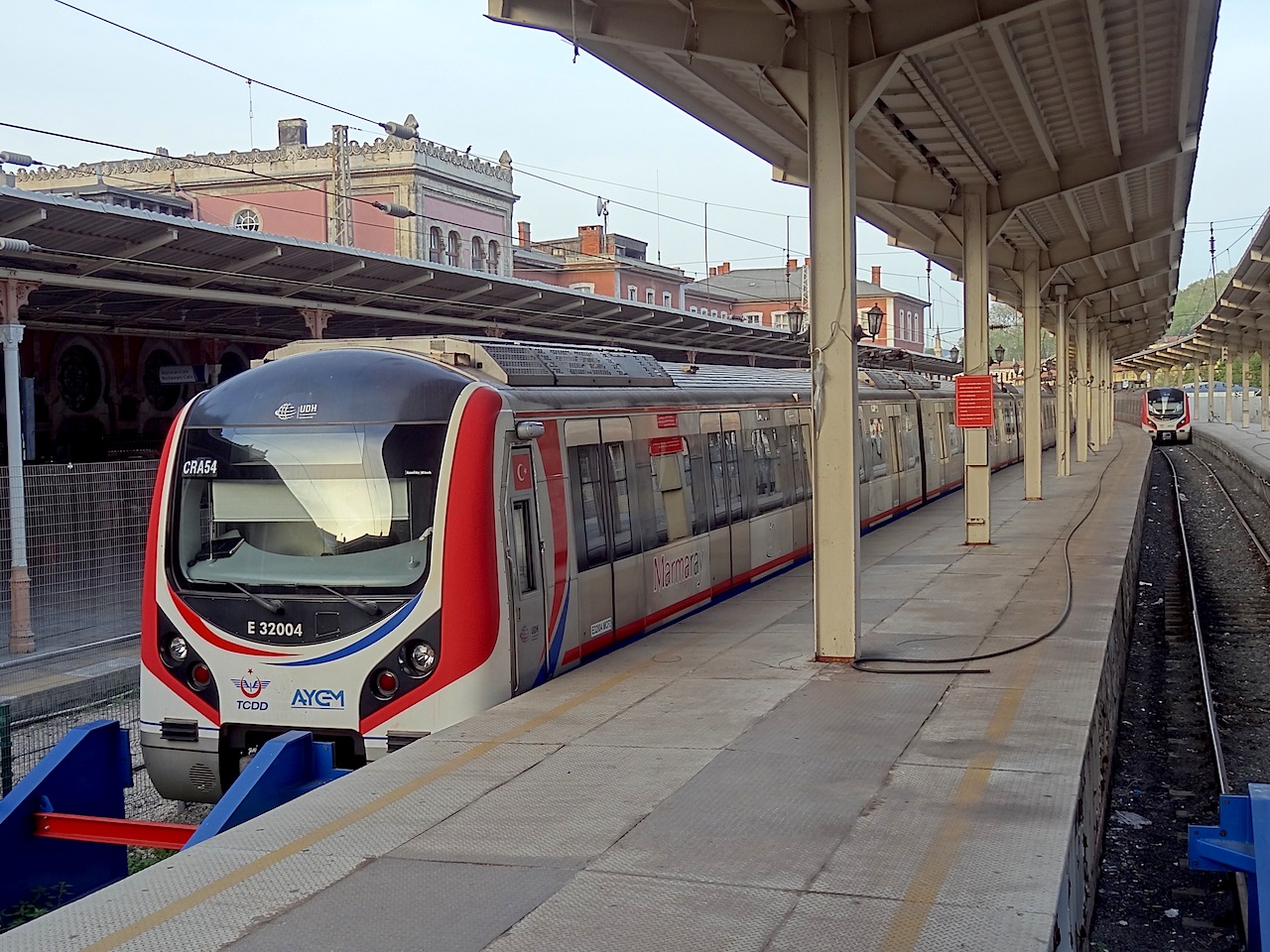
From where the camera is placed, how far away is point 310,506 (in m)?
7.73

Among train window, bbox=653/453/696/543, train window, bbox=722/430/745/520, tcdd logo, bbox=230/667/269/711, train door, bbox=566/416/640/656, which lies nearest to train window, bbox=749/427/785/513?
train window, bbox=722/430/745/520

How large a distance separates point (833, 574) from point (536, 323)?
494 inches

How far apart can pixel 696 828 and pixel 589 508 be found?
411 cm

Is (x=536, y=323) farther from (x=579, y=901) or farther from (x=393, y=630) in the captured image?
(x=579, y=901)

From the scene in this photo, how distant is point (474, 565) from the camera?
297 inches

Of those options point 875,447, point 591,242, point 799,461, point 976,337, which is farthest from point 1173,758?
point 591,242

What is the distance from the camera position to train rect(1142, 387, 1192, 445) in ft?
194

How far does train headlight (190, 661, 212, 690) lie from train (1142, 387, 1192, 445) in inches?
2230

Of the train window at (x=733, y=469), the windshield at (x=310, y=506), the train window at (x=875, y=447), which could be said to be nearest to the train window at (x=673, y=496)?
the train window at (x=733, y=469)

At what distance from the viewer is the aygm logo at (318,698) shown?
297 inches

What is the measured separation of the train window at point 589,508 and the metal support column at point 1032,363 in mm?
14815

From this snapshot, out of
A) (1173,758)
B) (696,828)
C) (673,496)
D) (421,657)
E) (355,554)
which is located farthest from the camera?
(673,496)

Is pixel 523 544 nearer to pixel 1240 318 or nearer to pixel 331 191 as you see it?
pixel 331 191

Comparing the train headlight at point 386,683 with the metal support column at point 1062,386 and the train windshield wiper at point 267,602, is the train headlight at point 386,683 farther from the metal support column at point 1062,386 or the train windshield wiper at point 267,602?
the metal support column at point 1062,386
